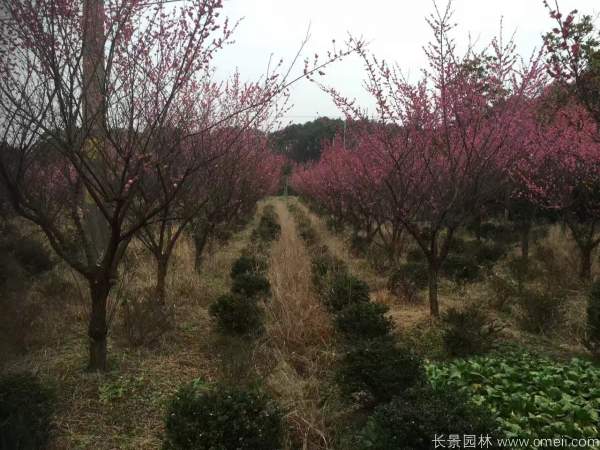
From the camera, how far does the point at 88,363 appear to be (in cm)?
401

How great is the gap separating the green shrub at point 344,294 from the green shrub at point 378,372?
2.00 meters

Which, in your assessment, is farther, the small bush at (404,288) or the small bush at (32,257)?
the small bush at (32,257)

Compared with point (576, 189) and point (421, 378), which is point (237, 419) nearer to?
point (421, 378)

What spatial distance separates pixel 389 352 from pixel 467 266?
4979 mm

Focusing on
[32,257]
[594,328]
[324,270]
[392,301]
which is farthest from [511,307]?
[32,257]

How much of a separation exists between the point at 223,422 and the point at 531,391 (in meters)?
2.07

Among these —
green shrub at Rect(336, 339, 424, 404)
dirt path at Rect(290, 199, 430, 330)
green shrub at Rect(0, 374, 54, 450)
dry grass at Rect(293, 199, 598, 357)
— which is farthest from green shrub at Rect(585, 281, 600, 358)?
green shrub at Rect(0, 374, 54, 450)

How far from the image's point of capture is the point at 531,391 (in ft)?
10.7

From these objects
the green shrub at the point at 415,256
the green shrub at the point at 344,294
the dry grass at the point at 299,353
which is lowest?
the dry grass at the point at 299,353

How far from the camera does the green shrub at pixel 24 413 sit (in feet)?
7.95

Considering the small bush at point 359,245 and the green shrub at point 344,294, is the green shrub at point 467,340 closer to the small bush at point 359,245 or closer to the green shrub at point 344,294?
the green shrub at point 344,294

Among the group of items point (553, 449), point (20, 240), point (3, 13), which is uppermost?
point (3, 13)

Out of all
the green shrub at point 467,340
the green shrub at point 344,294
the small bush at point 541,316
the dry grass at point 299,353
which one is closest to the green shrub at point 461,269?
the small bush at point 541,316

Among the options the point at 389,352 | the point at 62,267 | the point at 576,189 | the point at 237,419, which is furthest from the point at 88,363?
the point at 576,189
